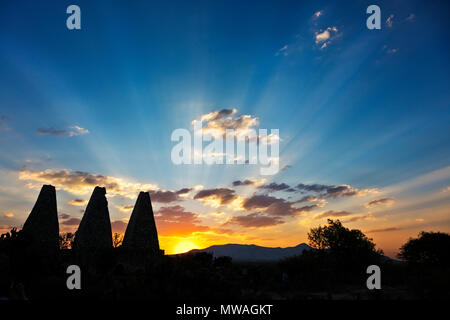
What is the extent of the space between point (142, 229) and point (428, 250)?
2896 centimetres

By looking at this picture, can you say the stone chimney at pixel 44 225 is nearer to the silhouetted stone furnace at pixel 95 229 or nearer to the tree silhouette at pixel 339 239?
the silhouetted stone furnace at pixel 95 229

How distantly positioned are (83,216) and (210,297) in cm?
1326

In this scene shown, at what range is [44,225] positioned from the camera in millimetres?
21688

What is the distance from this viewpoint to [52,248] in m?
21.0

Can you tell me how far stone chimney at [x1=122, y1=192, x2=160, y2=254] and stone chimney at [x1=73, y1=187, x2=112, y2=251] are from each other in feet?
5.16

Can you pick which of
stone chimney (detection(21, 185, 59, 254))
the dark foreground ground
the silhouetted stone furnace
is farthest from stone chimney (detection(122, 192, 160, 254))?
stone chimney (detection(21, 185, 59, 254))

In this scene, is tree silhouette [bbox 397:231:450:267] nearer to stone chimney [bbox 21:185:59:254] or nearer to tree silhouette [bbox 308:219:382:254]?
tree silhouette [bbox 308:219:382:254]

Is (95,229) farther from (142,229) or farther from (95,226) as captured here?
(142,229)

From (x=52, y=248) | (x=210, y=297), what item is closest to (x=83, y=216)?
(x=52, y=248)

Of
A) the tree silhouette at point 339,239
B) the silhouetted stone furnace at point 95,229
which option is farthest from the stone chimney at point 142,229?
the tree silhouette at point 339,239

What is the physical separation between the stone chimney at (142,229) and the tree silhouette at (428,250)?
26.6 metres

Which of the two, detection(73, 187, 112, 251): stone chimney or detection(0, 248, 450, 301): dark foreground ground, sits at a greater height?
detection(73, 187, 112, 251): stone chimney

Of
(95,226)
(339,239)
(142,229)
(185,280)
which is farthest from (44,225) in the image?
(339,239)

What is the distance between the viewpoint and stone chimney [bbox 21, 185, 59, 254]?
20609 millimetres
